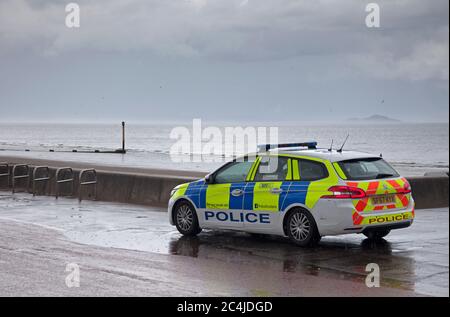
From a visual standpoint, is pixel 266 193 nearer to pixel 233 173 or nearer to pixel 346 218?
pixel 233 173

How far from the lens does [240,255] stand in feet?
43.1

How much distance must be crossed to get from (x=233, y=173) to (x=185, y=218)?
1.27m

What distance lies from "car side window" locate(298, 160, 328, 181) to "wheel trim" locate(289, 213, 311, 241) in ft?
2.04

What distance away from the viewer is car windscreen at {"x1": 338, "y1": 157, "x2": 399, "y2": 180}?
13625 millimetres

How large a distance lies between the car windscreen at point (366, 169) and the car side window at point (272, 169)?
1010mm

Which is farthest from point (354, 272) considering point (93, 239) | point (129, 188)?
point (129, 188)

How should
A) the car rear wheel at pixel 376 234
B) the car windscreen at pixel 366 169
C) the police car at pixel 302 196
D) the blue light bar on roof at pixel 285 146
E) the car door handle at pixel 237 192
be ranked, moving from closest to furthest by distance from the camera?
the police car at pixel 302 196
the car windscreen at pixel 366 169
the car rear wheel at pixel 376 234
the car door handle at pixel 237 192
the blue light bar on roof at pixel 285 146

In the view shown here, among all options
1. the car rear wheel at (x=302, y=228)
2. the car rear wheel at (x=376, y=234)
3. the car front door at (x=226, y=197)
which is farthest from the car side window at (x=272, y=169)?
the car rear wheel at (x=376, y=234)

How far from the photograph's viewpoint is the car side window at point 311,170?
13742mm

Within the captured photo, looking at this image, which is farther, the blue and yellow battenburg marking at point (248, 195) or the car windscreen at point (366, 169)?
the blue and yellow battenburg marking at point (248, 195)

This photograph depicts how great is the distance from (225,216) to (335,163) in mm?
2268

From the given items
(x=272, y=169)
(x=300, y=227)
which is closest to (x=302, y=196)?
(x=300, y=227)

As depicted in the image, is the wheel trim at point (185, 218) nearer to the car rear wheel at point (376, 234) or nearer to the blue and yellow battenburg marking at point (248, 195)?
the blue and yellow battenburg marking at point (248, 195)
